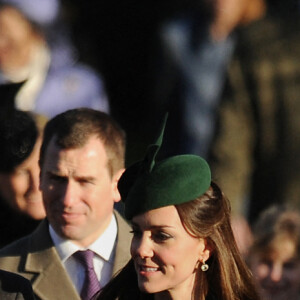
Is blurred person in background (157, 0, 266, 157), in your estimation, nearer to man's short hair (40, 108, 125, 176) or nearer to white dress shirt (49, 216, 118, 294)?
man's short hair (40, 108, 125, 176)

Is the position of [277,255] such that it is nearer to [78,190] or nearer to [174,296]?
[78,190]

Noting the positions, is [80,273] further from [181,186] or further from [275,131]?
[275,131]

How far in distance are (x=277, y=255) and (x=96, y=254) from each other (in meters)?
1.11

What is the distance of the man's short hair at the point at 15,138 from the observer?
249 inches

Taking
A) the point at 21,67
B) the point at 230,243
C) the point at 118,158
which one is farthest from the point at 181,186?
the point at 21,67

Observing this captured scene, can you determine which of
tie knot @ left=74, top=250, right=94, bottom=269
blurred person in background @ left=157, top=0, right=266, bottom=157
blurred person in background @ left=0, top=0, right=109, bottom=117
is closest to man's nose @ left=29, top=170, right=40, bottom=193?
blurred person in background @ left=0, top=0, right=109, bottom=117

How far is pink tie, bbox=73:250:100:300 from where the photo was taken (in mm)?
5441

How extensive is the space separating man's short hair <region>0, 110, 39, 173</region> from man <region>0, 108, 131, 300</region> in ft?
2.32

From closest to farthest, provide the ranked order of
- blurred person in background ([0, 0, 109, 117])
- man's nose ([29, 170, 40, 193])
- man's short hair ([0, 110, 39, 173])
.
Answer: man's nose ([29, 170, 40, 193]) → man's short hair ([0, 110, 39, 173]) → blurred person in background ([0, 0, 109, 117])

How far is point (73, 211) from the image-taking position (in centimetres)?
552

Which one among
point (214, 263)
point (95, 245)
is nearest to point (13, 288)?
point (214, 263)

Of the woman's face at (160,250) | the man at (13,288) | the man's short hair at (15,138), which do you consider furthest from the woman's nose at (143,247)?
the man's short hair at (15,138)

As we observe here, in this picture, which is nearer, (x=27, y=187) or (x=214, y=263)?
(x=214, y=263)

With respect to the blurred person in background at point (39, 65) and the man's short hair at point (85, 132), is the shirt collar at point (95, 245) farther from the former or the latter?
the blurred person in background at point (39, 65)
